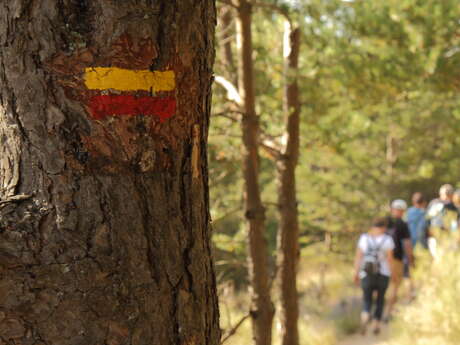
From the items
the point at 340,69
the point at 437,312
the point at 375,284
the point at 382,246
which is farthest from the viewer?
the point at 375,284

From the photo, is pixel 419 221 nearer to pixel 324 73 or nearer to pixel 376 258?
pixel 376 258

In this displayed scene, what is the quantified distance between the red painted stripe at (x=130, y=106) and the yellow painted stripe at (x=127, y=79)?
2 cm

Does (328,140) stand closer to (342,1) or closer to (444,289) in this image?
(342,1)

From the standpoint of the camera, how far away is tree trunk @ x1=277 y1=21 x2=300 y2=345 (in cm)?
497

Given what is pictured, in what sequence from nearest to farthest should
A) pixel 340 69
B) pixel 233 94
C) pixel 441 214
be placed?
pixel 233 94 → pixel 340 69 → pixel 441 214

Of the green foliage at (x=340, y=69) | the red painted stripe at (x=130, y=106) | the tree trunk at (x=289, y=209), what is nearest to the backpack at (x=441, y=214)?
the green foliage at (x=340, y=69)

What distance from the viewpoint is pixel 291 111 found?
4676mm

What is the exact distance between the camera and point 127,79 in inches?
50.1

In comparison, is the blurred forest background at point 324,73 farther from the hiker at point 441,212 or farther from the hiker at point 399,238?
the hiker at point 399,238

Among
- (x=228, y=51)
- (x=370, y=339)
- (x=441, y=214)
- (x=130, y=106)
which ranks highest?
(x=228, y=51)

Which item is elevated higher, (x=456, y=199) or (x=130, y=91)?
(x=130, y=91)

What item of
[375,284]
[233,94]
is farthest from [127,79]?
[375,284]

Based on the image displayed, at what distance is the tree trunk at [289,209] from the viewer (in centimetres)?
497

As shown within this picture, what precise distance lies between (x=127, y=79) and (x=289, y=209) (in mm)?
3888
